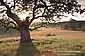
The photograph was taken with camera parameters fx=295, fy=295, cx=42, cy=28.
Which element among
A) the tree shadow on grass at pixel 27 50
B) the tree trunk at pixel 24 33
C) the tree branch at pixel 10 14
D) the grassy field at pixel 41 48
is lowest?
the grassy field at pixel 41 48

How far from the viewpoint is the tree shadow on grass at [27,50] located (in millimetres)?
21197

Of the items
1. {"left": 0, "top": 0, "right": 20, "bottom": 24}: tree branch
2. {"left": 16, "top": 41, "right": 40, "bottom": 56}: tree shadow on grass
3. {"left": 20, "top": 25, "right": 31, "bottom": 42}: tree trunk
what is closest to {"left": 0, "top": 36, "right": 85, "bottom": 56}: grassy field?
{"left": 16, "top": 41, "right": 40, "bottom": 56}: tree shadow on grass

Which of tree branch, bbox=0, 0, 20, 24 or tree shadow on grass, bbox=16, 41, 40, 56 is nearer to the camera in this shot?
tree shadow on grass, bbox=16, 41, 40, 56

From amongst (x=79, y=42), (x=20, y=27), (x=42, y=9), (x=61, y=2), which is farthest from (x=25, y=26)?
(x=79, y=42)

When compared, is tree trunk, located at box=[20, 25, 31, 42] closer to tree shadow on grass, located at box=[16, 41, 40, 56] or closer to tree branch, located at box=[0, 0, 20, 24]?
tree shadow on grass, located at box=[16, 41, 40, 56]

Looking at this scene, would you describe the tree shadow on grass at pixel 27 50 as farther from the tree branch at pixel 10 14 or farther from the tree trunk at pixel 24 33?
the tree branch at pixel 10 14

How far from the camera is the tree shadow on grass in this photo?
2120 centimetres

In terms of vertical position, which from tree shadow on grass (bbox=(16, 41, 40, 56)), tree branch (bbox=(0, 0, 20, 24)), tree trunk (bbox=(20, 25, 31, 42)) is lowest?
tree shadow on grass (bbox=(16, 41, 40, 56))

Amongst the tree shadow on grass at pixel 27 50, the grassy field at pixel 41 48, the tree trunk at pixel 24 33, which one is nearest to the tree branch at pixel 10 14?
the tree trunk at pixel 24 33

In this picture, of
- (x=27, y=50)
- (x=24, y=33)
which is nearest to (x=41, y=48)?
(x=27, y=50)

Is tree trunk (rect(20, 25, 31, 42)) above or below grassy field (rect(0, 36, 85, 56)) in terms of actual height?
above

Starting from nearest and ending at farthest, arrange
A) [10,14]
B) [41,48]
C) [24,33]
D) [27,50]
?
[27,50] < [41,48] < [10,14] < [24,33]

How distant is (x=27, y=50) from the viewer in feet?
73.6

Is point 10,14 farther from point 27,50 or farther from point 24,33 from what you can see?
point 27,50
